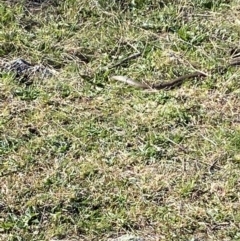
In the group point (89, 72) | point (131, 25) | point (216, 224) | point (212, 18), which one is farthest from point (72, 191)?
point (212, 18)

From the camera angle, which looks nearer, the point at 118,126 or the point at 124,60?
the point at 118,126

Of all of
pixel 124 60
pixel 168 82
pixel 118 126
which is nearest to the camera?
pixel 118 126

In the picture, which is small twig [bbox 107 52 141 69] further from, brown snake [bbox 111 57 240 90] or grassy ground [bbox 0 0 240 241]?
brown snake [bbox 111 57 240 90]

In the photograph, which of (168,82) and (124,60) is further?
(124,60)

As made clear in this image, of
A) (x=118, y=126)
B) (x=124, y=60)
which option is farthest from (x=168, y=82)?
(x=118, y=126)

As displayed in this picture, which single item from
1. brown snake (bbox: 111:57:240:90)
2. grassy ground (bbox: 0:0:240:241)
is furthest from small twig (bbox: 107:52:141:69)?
brown snake (bbox: 111:57:240:90)

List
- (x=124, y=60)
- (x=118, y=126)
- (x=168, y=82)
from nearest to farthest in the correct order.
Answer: (x=118, y=126) < (x=168, y=82) < (x=124, y=60)

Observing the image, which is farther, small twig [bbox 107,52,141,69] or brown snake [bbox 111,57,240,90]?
small twig [bbox 107,52,141,69]

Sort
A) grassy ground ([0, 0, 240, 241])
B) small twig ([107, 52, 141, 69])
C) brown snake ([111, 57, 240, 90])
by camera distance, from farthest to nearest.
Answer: small twig ([107, 52, 141, 69]) < brown snake ([111, 57, 240, 90]) < grassy ground ([0, 0, 240, 241])

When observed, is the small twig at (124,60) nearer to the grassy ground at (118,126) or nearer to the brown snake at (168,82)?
the grassy ground at (118,126)

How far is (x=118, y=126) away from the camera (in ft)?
14.0

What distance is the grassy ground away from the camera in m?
3.59

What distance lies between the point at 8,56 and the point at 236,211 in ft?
7.06

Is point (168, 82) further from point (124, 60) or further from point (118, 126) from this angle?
point (118, 126)
